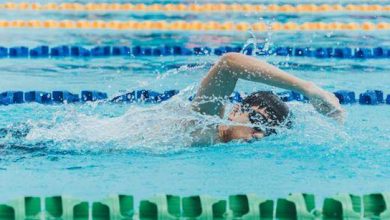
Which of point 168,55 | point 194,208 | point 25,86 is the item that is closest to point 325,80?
point 168,55

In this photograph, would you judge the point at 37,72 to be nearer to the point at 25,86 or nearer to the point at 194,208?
the point at 25,86

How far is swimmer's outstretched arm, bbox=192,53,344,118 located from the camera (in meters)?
3.53

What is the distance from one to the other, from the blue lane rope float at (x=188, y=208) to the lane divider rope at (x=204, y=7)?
6070 mm

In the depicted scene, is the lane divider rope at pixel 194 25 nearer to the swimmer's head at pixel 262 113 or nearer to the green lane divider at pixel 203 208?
the swimmer's head at pixel 262 113

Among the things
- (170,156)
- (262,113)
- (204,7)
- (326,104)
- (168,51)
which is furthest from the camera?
(204,7)

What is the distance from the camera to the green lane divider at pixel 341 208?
2904mm

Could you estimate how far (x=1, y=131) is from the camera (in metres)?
4.14

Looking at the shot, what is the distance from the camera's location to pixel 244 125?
375cm

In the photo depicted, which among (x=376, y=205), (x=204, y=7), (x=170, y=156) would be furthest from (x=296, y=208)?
(x=204, y=7)

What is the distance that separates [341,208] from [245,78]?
0.96m

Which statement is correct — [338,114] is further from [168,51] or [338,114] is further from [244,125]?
[168,51]

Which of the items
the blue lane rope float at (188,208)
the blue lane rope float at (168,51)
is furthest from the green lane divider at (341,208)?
the blue lane rope float at (168,51)

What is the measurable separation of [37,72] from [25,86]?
1.58ft

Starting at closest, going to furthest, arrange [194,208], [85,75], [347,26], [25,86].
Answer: [194,208] → [25,86] → [85,75] → [347,26]
